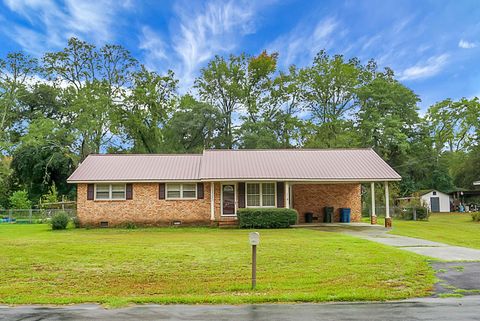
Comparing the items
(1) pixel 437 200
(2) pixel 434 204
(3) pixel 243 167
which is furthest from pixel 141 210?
(1) pixel 437 200

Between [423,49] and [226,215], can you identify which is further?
[423,49]

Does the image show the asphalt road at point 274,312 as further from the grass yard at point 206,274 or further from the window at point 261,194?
the window at point 261,194

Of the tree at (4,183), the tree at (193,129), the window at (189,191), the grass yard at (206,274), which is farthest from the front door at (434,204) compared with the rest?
the tree at (4,183)

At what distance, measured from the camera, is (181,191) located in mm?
23172

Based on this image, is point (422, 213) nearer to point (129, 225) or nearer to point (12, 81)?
point (129, 225)

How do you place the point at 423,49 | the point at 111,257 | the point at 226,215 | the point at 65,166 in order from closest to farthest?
the point at 111,257 → the point at 226,215 → the point at 423,49 → the point at 65,166

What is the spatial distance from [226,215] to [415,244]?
11031 millimetres

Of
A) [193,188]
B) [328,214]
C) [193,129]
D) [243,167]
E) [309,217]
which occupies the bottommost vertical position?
[309,217]

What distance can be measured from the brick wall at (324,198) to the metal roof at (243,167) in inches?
67.2

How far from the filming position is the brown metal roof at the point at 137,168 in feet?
75.3

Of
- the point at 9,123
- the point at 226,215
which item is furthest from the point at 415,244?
the point at 9,123

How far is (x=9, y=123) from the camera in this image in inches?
1672

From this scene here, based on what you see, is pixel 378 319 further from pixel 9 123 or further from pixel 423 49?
pixel 9 123

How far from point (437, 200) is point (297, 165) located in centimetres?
2986
